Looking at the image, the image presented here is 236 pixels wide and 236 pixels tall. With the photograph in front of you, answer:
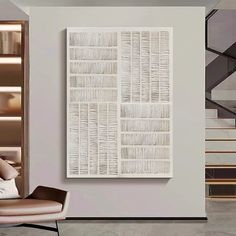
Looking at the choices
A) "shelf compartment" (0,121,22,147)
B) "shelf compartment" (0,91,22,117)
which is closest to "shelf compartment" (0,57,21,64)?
"shelf compartment" (0,91,22,117)

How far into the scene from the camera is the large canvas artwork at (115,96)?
630 centimetres

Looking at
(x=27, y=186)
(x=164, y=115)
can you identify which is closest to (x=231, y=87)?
(x=164, y=115)

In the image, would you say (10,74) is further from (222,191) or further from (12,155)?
(222,191)

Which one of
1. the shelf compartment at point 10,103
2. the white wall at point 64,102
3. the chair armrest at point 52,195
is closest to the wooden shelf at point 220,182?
the white wall at point 64,102

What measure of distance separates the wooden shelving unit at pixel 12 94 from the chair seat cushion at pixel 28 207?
1.11m

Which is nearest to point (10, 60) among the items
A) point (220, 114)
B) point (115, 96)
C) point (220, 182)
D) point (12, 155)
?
point (12, 155)

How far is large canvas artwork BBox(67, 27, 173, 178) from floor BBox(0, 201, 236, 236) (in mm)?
505

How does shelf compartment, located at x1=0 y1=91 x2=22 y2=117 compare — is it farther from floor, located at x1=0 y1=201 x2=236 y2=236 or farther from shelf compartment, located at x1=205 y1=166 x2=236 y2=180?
shelf compartment, located at x1=205 y1=166 x2=236 y2=180

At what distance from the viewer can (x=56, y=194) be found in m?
5.61

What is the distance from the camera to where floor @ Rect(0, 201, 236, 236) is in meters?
5.73

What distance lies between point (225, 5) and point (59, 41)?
9.87ft

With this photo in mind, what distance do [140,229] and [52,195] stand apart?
96cm

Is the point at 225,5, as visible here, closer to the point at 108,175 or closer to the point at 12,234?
the point at 108,175

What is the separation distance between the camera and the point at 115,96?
6.30m
